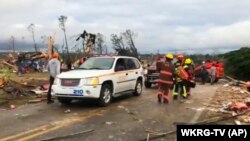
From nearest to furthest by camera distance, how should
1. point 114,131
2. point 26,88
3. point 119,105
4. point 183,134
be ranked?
point 183,134 → point 114,131 → point 119,105 → point 26,88

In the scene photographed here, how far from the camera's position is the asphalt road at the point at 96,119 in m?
10.6

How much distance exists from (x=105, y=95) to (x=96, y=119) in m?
2.80

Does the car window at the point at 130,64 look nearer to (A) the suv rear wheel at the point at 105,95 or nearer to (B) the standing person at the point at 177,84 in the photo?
(B) the standing person at the point at 177,84

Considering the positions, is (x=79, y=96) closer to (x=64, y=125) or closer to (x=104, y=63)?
(x=104, y=63)

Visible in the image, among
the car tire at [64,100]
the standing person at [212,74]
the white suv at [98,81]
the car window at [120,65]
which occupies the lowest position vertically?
the standing person at [212,74]

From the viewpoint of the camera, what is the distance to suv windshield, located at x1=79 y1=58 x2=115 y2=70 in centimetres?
1631

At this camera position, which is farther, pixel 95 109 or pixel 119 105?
pixel 119 105

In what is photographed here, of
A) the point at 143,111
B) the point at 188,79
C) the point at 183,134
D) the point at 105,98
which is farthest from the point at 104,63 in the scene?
the point at 183,134

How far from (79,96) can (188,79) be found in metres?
5.53

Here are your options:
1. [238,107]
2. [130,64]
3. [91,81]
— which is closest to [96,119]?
[91,81]

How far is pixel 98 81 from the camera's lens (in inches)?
594

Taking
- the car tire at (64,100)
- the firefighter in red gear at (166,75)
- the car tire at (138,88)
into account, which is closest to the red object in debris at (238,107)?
the firefighter in red gear at (166,75)

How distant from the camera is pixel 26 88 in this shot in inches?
834

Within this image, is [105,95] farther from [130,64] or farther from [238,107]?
[238,107]
